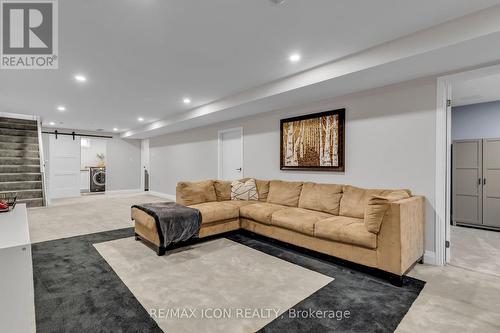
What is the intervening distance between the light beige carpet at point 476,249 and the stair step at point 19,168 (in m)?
8.57

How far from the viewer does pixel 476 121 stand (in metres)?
4.51

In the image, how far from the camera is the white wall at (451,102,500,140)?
4.33m

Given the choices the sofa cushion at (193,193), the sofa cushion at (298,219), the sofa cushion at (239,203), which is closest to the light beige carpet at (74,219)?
the sofa cushion at (193,193)

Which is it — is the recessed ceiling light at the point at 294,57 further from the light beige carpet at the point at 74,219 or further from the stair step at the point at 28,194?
the stair step at the point at 28,194

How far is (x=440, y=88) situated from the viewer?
2785mm

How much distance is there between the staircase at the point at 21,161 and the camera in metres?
5.75

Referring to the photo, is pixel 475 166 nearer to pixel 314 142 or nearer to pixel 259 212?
pixel 314 142

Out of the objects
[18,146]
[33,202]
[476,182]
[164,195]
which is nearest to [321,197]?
[476,182]

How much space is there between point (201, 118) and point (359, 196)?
3.68m

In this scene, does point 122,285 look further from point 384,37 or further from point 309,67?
point 384,37

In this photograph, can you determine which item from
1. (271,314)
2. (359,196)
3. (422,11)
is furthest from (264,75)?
(271,314)

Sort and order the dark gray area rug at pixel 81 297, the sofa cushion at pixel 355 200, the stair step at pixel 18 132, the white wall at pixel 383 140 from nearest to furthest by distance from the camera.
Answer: the dark gray area rug at pixel 81 297
the white wall at pixel 383 140
the sofa cushion at pixel 355 200
the stair step at pixel 18 132

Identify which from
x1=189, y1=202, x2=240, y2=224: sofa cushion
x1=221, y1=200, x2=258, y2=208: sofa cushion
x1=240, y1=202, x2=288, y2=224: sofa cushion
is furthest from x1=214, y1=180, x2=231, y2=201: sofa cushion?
x1=240, y1=202, x2=288, y2=224: sofa cushion

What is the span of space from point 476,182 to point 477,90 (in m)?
1.65
